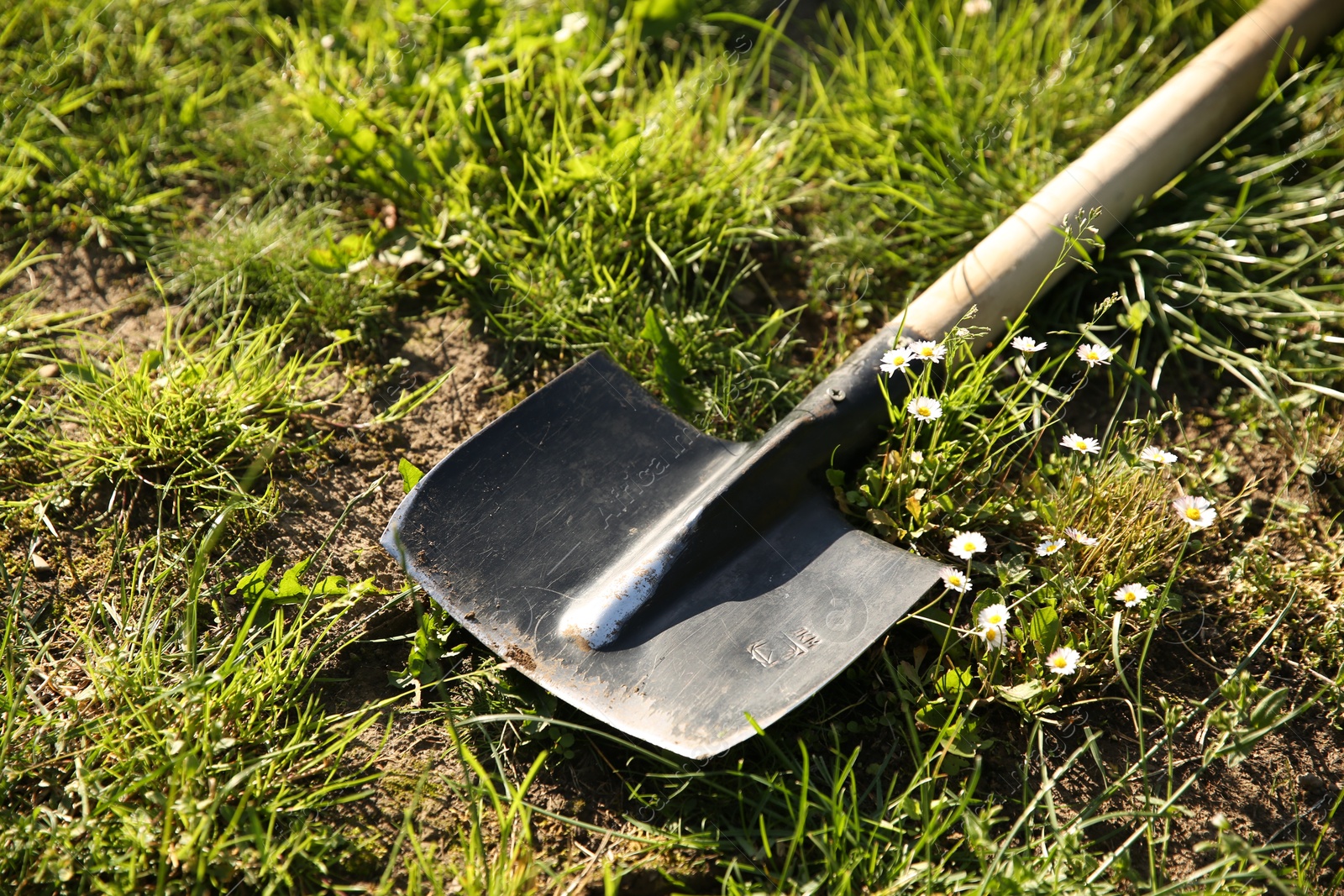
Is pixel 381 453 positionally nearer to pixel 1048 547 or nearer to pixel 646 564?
pixel 646 564

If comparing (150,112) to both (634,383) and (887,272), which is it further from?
(887,272)

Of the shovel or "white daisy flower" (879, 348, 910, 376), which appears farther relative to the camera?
"white daisy flower" (879, 348, 910, 376)

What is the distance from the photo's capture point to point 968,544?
1682 millimetres

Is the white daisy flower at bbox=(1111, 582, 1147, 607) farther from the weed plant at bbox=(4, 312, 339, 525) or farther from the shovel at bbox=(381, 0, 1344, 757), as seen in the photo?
the weed plant at bbox=(4, 312, 339, 525)

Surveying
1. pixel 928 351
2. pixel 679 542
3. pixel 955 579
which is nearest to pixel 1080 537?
pixel 955 579

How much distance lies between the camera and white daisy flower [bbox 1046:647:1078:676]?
→ 1.57m

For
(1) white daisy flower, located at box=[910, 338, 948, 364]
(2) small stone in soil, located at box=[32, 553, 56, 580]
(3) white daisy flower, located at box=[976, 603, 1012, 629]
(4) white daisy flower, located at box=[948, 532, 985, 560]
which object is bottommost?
(3) white daisy flower, located at box=[976, 603, 1012, 629]

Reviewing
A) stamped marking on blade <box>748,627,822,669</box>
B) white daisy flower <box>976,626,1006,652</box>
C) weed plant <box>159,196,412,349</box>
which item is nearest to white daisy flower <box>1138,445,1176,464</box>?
white daisy flower <box>976,626,1006,652</box>

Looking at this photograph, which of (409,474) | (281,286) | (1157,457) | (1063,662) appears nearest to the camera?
(1063,662)

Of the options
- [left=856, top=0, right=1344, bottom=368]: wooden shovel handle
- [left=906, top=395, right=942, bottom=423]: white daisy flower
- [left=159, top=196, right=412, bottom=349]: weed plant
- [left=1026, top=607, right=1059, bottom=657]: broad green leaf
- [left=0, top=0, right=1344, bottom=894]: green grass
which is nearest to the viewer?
[left=0, top=0, right=1344, bottom=894]: green grass

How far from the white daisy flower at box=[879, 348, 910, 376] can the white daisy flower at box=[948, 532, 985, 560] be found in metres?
0.36

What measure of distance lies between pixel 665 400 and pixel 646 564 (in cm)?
52

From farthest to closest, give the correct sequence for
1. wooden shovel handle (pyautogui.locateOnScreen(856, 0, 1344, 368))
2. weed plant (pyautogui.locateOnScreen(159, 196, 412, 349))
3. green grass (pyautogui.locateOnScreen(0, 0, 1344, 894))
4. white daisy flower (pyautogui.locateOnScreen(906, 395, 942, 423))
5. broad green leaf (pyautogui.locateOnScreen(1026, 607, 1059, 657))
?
weed plant (pyautogui.locateOnScreen(159, 196, 412, 349)), wooden shovel handle (pyautogui.locateOnScreen(856, 0, 1344, 368)), white daisy flower (pyautogui.locateOnScreen(906, 395, 942, 423)), broad green leaf (pyautogui.locateOnScreen(1026, 607, 1059, 657)), green grass (pyautogui.locateOnScreen(0, 0, 1344, 894))

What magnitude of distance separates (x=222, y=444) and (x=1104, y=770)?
1.92m
